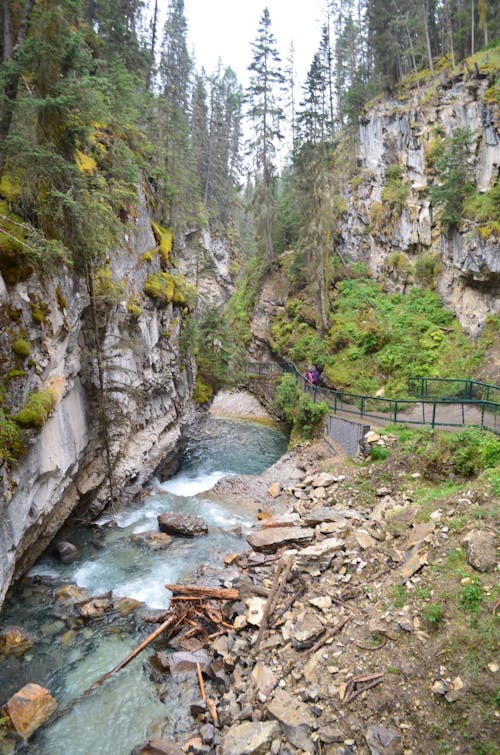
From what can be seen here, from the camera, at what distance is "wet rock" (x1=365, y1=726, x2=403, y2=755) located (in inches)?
199

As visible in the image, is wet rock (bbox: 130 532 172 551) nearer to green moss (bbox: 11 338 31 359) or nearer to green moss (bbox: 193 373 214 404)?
green moss (bbox: 11 338 31 359)

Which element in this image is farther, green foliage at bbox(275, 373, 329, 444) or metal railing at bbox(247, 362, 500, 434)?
green foliage at bbox(275, 373, 329, 444)

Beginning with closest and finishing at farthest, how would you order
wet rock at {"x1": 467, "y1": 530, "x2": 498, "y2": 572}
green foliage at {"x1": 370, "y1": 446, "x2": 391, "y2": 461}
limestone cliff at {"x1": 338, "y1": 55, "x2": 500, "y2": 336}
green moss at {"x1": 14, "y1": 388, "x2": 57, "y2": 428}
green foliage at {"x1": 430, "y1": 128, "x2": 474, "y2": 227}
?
wet rock at {"x1": 467, "y1": 530, "x2": 498, "y2": 572}
green moss at {"x1": 14, "y1": 388, "x2": 57, "y2": 428}
green foliage at {"x1": 370, "y1": 446, "x2": 391, "y2": 461}
limestone cliff at {"x1": 338, "y1": 55, "x2": 500, "y2": 336}
green foliage at {"x1": 430, "y1": 128, "x2": 474, "y2": 227}

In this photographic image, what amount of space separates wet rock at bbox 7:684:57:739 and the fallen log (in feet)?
10.9

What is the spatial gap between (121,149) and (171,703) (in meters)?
14.8

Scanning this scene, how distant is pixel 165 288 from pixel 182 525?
32.2ft

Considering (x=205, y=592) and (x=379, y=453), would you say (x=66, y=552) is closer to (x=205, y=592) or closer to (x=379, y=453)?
(x=205, y=592)

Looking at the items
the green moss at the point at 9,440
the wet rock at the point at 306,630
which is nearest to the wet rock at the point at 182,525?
the wet rock at the point at 306,630

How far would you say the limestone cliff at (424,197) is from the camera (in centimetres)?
2130

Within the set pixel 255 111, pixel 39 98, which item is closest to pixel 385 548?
pixel 39 98

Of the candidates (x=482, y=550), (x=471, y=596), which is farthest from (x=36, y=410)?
(x=482, y=550)

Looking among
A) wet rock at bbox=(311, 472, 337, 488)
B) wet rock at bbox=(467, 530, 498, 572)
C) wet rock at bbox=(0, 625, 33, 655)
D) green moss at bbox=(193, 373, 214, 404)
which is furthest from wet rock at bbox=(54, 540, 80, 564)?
green moss at bbox=(193, 373, 214, 404)

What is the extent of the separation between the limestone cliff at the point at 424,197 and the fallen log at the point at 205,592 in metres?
18.2

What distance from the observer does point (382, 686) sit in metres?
5.87
